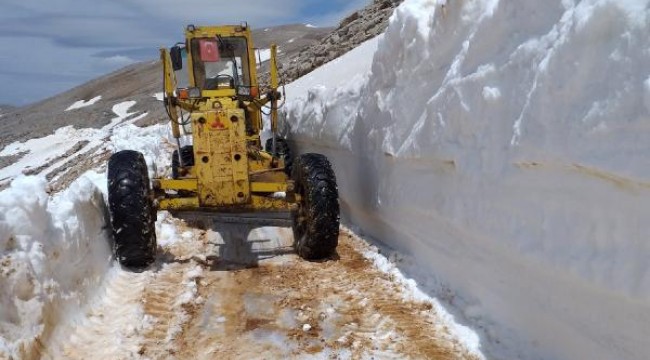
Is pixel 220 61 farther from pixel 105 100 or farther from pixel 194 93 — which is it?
pixel 105 100

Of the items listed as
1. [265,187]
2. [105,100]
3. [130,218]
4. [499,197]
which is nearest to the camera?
[499,197]

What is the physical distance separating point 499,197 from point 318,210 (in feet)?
8.62

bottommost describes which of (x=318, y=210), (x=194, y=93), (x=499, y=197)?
(x=318, y=210)

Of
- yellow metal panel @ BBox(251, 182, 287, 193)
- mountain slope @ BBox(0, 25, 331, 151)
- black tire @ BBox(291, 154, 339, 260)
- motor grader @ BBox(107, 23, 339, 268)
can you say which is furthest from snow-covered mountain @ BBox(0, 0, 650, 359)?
mountain slope @ BBox(0, 25, 331, 151)

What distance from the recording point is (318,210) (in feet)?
22.2

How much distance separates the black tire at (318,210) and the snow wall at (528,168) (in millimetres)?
712

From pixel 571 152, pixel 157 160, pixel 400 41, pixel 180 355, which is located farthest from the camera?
pixel 157 160

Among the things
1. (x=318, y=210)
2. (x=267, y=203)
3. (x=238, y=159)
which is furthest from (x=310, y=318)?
(x=238, y=159)

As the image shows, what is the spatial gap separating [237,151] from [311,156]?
901 millimetres

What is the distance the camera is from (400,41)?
693cm

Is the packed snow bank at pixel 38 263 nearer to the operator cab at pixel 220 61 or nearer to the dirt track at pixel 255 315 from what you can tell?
the dirt track at pixel 255 315

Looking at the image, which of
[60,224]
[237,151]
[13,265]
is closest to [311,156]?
[237,151]

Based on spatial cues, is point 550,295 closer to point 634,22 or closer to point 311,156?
point 634,22

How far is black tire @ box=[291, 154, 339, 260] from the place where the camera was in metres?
6.75
